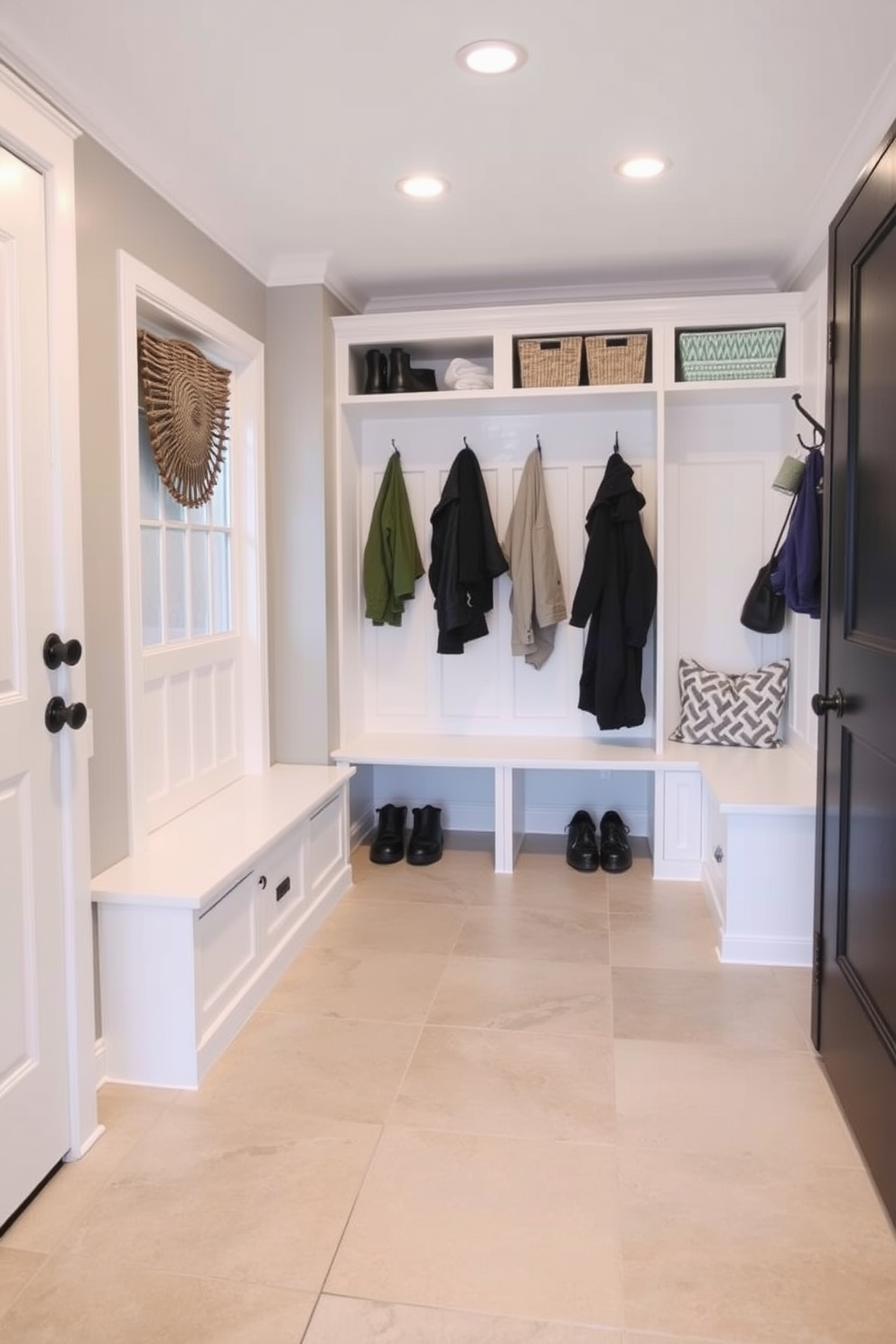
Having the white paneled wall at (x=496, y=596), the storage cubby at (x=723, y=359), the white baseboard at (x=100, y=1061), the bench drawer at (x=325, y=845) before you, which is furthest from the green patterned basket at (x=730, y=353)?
the white baseboard at (x=100, y=1061)

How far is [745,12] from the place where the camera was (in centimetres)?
196

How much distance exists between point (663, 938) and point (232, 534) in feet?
6.71

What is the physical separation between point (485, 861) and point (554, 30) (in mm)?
2948

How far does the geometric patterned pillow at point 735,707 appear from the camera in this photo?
12.3ft

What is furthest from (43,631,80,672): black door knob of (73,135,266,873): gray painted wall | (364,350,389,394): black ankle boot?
(364,350,389,394): black ankle boot

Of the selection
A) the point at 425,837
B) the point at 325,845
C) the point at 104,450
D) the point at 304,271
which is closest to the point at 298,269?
the point at 304,271

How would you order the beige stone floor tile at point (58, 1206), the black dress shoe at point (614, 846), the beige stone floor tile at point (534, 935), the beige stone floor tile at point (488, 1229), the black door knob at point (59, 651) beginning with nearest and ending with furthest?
1. the beige stone floor tile at point (488, 1229)
2. the beige stone floor tile at point (58, 1206)
3. the black door knob at point (59, 651)
4. the beige stone floor tile at point (534, 935)
5. the black dress shoe at point (614, 846)

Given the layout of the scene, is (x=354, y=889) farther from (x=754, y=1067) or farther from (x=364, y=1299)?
(x=364, y=1299)

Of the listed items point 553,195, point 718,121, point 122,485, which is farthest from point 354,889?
point 718,121

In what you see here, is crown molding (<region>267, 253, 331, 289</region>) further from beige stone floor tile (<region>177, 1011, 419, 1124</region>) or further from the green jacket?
beige stone floor tile (<region>177, 1011, 419, 1124</region>)

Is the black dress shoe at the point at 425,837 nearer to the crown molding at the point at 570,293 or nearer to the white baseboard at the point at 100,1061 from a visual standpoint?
the white baseboard at the point at 100,1061

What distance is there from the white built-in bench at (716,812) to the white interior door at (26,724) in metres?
1.85

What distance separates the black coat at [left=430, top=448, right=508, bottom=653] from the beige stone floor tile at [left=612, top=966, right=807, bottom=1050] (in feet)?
5.26

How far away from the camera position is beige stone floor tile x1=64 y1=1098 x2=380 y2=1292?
1707 millimetres
